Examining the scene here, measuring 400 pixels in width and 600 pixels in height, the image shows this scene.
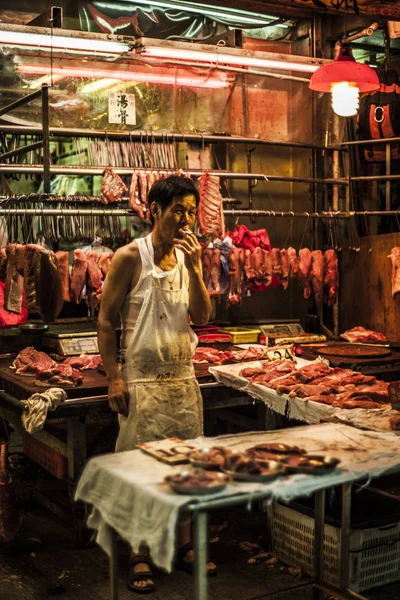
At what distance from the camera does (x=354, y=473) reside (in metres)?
3.53

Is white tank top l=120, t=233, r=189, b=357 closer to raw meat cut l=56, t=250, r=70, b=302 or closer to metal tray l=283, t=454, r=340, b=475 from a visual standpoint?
metal tray l=283, t=454, r=340, b=475

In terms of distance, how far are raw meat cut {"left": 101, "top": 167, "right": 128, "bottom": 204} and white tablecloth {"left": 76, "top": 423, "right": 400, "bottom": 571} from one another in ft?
12.0

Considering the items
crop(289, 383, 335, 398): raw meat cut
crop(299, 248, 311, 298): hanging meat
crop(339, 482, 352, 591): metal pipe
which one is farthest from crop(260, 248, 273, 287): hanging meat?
crop(339, 482, 352, 591): metal pipe

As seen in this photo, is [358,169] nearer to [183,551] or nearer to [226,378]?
[226,378]

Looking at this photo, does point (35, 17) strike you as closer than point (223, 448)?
No

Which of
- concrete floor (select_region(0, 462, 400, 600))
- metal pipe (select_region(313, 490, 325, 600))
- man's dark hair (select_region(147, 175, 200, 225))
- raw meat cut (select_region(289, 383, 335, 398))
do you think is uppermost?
man's dark hair (select_region(147, 175, 200, 225))

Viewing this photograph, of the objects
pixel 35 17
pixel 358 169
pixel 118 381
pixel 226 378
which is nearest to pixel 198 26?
pixel 35 17

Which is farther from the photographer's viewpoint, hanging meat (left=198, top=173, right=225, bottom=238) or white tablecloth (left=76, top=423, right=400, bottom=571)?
hanging meat (left=198, top=173, right=225, bottom=238)

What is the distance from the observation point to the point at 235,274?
7.95 metres

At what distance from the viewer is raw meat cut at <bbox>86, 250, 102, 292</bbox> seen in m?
7.17

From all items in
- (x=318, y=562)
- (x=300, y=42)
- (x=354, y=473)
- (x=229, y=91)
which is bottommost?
(x=318, y=562)

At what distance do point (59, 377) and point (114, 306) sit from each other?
4.05ft

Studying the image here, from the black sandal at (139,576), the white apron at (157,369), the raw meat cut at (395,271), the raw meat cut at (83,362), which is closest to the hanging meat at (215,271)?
the raw meat cut at (83,362)

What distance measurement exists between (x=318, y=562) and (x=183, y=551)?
0.98 m
